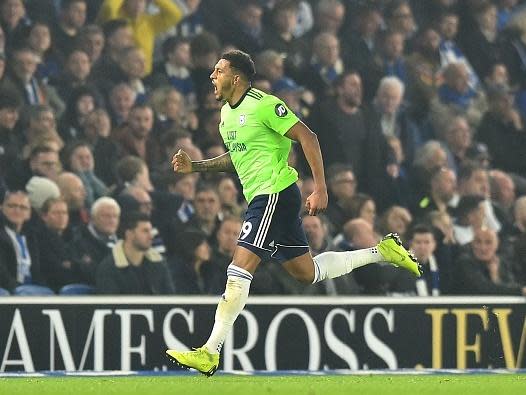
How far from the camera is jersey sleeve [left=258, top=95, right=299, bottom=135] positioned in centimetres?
732

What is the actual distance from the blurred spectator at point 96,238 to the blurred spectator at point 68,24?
151 centimetres

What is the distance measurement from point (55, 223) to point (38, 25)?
1.83 m

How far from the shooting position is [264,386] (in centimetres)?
736

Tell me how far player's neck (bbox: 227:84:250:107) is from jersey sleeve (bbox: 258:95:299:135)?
0.46 ft

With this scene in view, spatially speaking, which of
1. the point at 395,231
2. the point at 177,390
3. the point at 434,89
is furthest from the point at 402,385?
the point at 434,89

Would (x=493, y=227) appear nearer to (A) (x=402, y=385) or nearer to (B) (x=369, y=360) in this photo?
(B) (x=369, y=360)

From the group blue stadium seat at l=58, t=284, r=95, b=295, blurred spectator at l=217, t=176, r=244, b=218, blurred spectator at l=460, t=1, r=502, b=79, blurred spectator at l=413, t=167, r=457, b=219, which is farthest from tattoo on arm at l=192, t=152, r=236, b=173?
blurred spectator at l=460, t=1, r=502, b=79

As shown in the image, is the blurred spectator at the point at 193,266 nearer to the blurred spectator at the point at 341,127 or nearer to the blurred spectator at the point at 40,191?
the blurred spectator at the point at 40,191

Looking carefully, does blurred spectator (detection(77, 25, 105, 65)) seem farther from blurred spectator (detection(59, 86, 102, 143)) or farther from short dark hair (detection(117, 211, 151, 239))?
short dark hair (detection(117, 211, 151, 239))

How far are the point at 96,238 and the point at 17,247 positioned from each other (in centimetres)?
63

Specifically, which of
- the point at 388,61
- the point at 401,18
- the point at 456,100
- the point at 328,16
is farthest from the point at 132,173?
the point at 456,100

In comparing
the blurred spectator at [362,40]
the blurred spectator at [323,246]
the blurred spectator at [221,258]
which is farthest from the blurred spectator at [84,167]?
the blurred spectator at [362,40]

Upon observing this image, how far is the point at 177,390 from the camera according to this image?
6.96 meters

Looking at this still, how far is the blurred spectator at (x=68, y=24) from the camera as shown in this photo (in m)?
10.8
